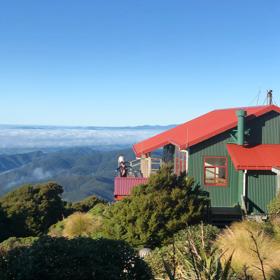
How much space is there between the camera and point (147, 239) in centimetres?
1556

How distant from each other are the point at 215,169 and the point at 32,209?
14586mm

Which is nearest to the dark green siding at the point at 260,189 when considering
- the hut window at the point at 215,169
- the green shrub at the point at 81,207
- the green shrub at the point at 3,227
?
the hut window at the point at 215,169

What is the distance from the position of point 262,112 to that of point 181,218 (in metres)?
9.09

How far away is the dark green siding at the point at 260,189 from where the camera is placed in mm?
21578

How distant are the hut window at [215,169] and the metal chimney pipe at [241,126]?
3.71 ft

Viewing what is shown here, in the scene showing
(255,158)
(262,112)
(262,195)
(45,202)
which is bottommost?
(45,202)

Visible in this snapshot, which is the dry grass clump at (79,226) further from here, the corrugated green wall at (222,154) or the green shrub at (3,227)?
the green shrub at (3,227)

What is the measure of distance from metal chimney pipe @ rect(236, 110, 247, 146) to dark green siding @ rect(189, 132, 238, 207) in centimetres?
67

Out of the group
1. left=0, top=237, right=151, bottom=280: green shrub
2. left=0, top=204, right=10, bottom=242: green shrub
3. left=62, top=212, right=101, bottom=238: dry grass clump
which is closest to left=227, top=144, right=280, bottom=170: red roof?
left=62, top=212, right=101, bottom=238: dry grass clump

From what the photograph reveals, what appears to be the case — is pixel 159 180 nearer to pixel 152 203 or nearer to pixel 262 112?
pixel 152 203

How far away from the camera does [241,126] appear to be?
22047mm

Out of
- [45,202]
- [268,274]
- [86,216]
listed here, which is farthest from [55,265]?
[45,202]

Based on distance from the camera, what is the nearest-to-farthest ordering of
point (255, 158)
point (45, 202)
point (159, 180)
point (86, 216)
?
point (159, 180), point (86, 216), point (255, 158), point (45, 202)

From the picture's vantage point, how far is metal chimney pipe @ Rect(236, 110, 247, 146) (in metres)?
21.8
